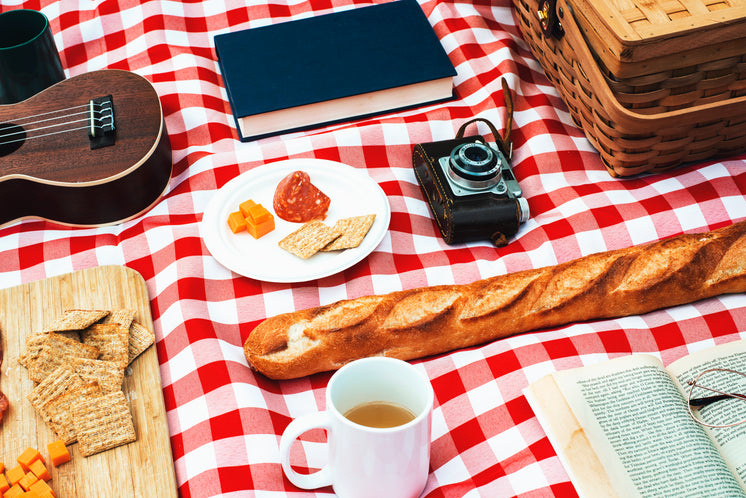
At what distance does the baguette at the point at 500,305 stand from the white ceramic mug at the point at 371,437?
0.18 meters

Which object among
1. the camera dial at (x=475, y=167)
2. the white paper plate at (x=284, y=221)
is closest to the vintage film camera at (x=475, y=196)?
the camera dial at (x=475, y=167)

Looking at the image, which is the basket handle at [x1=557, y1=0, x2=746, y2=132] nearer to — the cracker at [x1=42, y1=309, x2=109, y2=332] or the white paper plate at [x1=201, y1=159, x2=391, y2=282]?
the white paper plate at [x1=201, y1=159, x2=391, y2=282]

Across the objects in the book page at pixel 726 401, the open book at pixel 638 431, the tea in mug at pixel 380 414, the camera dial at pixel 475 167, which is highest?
the camera dial at pixel 475 167

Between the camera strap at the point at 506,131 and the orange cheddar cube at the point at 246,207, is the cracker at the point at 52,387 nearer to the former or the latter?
the orange cheddar cube at the point at 246,207

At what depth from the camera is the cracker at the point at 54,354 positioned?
3.20 feet

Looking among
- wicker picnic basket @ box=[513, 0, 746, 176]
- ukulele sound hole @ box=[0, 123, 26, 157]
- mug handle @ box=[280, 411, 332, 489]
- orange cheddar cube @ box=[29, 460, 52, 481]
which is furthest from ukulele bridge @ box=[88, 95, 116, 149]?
wicker picnic basket @ box=[513, 0, 746, 176]

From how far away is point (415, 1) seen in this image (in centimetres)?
167

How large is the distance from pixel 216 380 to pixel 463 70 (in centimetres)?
95

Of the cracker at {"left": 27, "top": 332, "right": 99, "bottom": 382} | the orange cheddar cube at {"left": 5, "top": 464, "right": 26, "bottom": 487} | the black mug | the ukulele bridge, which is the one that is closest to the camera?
the orange cheddar cube at {"left": 5, "top": 464, "right": 26, "bottom": 487}

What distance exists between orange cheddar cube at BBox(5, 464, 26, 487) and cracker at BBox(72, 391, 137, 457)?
0.24ft

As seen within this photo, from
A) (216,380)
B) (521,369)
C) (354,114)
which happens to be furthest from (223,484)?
(354,114)

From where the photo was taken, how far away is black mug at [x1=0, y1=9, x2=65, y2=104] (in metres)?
1.36

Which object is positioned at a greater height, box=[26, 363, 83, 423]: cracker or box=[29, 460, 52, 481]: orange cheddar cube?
box=[26, 363, 83, 423]: cracker

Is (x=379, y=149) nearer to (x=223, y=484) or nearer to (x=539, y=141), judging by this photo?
(x=539, y=141)
